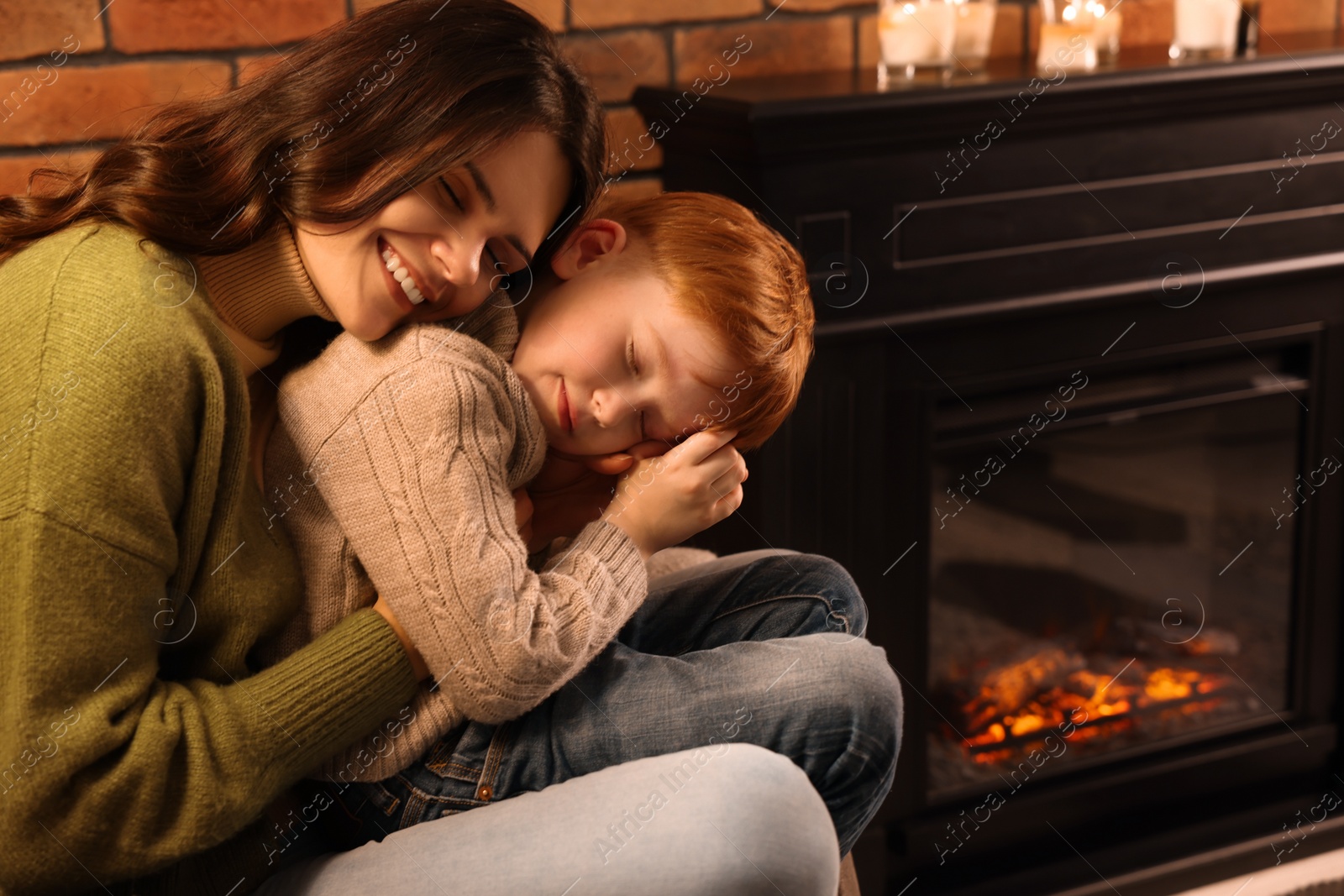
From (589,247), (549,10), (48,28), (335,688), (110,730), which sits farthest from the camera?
(549,10)

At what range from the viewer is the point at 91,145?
140 cm

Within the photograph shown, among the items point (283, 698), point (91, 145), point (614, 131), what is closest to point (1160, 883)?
point (614, 131)

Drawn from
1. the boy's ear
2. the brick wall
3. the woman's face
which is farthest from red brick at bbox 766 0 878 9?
the woman's face

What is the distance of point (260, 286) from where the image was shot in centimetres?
95

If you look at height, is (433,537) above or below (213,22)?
below

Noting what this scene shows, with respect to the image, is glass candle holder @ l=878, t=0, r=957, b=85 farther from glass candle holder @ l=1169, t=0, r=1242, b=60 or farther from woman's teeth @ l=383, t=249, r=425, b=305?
woman's teeth @ l=383, t=249, r=425, b=305

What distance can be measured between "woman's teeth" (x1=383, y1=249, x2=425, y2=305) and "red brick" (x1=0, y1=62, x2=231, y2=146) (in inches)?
22.5

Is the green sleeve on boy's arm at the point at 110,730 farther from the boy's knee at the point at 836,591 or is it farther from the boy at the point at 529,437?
the boy's knee at the point at 836,591

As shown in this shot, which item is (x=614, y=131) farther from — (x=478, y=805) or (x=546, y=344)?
(x=478, y=805)

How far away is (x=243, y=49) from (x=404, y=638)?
2.78ft

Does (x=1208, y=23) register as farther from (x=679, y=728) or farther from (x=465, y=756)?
(x=465, y=756)

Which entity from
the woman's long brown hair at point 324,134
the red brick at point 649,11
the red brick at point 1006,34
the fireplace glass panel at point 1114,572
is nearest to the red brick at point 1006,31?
the red brick at point 1006,34

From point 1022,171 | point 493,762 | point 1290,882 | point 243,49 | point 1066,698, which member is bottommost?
point 1290,882

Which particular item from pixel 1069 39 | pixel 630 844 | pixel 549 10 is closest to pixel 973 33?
pixel 1069 39
